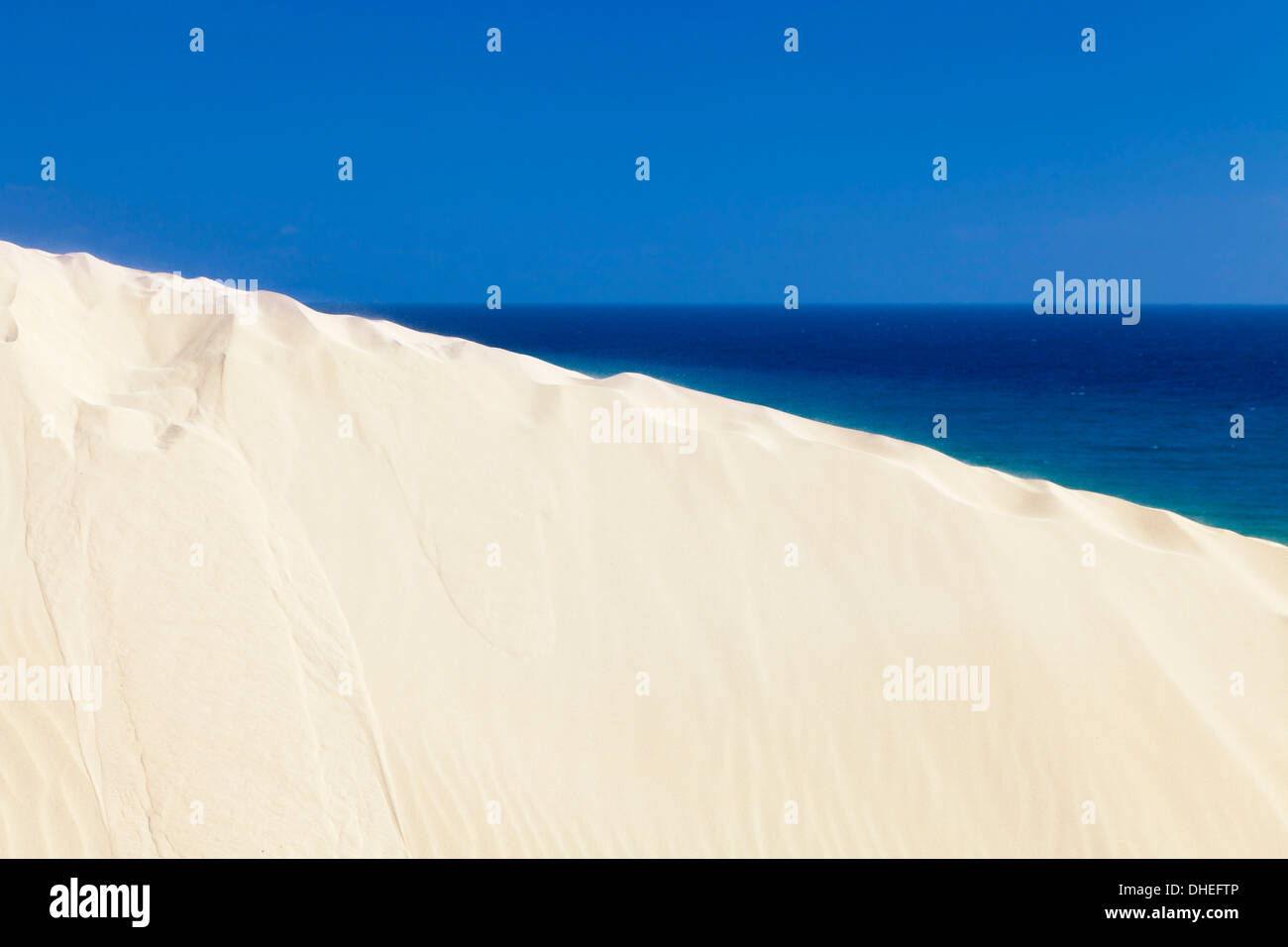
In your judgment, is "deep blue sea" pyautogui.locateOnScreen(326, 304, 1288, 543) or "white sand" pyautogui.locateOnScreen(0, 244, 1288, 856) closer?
"white sand" pyautogui.locateOnScreen(0, 244, 1288, 856)

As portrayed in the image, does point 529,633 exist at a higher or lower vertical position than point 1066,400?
lower

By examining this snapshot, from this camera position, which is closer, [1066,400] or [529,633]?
[529,633]

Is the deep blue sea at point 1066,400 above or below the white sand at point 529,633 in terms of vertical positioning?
above

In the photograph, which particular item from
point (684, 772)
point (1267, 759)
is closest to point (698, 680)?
point (684, 772)

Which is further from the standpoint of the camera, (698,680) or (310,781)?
(698,680)

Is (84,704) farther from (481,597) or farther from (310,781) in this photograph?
(481,597)

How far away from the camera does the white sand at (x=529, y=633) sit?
6.05 meters

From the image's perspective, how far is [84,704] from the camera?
19.3 ft

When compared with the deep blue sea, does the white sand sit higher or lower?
lower

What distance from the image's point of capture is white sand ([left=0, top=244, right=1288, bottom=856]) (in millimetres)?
6055

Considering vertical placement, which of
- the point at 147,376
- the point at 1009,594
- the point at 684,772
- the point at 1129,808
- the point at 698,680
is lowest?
the point at 1129,808

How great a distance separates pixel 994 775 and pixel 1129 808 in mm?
1183

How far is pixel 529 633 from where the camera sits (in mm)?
7441
